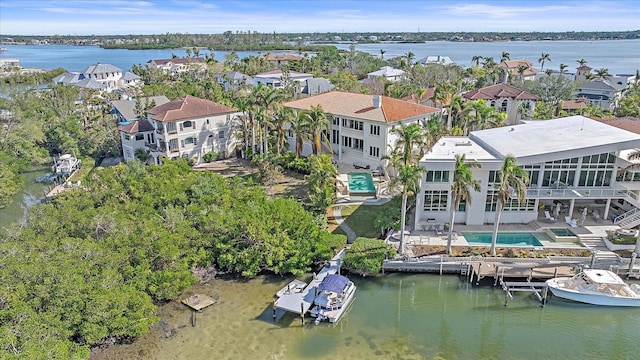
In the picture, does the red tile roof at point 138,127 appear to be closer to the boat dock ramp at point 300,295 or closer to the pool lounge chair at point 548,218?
Answer: the boat dock ramp at point 300,295

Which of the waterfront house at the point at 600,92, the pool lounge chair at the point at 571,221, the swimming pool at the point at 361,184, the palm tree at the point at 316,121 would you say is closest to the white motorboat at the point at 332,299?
the swimming pool at the point at 361,184

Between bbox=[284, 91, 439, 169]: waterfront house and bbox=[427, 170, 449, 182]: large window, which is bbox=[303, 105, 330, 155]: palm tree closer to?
bbox=[284, 91, 439, 169]: waterfront house

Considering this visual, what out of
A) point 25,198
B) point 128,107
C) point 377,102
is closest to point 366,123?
point 377,102

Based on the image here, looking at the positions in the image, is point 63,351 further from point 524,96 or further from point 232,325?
point 524,96

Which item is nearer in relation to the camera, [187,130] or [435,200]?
[435,200]

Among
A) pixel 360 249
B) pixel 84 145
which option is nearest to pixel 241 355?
pixel 360 249

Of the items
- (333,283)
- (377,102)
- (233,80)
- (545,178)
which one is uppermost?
(377,102)

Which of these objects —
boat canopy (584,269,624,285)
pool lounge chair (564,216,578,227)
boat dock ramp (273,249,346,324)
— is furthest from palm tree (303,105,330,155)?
boat canopy (584,269,624,285)

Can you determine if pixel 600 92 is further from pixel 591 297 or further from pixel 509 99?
pixel 591 297
